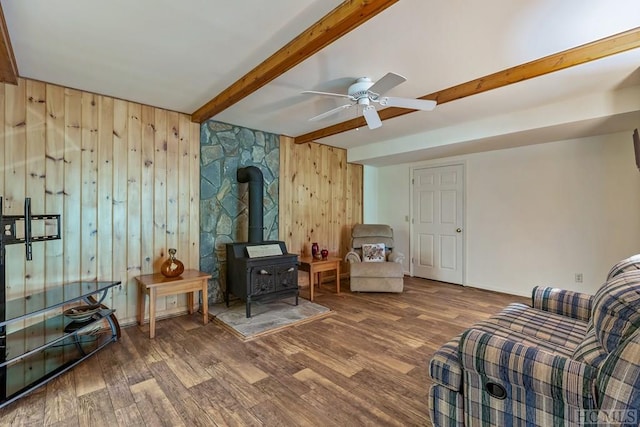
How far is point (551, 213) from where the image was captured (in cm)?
388

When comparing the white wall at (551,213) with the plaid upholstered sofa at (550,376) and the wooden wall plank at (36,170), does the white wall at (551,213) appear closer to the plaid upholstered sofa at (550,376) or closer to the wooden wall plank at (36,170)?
the plaid upholstered sofa at (550,376)

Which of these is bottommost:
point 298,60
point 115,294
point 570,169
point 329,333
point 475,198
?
point 329,333

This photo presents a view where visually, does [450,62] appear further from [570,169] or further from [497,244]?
[497,244]

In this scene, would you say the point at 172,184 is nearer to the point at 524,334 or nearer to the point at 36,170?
the point at 36,170

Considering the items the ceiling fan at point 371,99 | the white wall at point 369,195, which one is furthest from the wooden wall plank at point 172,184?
the white wall at point 369,195

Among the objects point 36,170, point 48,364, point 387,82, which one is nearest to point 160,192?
point 36,170

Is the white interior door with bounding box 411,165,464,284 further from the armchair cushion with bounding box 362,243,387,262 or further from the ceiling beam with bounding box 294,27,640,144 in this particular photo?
the ceiling beam with bounding box 294,27,640,144

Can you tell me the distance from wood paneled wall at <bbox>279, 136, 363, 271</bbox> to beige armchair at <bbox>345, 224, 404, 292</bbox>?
20.9 inches

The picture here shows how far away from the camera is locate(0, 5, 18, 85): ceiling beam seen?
174 cm

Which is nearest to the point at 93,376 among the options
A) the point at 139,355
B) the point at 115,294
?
the point at 139,355

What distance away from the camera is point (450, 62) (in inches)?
86.7

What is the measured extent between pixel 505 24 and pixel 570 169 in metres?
2.95

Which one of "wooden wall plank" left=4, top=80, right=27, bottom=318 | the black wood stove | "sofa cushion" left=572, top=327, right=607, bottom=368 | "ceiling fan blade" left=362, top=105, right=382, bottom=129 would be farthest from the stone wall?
"sofa cushion" left=572, top=327, right=607, bottom=368

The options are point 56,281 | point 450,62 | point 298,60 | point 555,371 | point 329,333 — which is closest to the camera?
point 555,371
